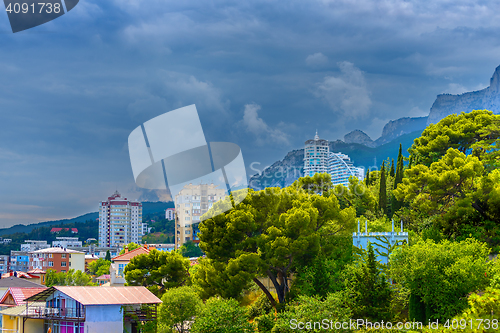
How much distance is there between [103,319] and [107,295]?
1.15m

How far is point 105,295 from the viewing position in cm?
2186

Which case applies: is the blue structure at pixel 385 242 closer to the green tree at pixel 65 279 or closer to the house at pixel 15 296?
the house at pixel 15 296

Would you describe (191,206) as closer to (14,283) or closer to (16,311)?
(14,283)

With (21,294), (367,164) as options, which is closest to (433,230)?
(21,294)

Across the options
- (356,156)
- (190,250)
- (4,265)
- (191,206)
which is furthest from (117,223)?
(356,156)

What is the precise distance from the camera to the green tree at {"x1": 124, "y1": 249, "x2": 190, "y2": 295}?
30469 millimetres

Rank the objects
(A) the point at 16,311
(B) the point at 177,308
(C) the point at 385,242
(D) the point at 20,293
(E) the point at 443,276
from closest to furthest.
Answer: (E) the point at 443,276
(C) the point at 385,242
(B) the point at 177,308
(A) the point at 16,311
(D) the point at 20,293

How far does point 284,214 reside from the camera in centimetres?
2508

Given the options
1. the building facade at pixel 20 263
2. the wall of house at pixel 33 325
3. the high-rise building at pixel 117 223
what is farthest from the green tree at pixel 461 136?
the high-rise building at pixel 117 223

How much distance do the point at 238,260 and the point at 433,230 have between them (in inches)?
371

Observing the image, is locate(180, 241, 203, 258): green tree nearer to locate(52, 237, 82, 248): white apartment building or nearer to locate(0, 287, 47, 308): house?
locate(52, 237, 82, 248): white apartment building

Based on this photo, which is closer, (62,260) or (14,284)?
(14,284)

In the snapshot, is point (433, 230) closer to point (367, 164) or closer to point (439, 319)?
point (439, 319)

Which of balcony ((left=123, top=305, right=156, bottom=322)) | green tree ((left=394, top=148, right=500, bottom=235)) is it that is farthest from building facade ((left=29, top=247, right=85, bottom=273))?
green tree ((left=394, top=148, right=500, bottom=235))
